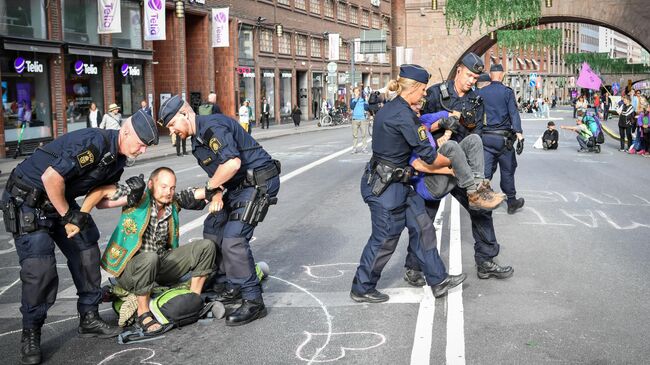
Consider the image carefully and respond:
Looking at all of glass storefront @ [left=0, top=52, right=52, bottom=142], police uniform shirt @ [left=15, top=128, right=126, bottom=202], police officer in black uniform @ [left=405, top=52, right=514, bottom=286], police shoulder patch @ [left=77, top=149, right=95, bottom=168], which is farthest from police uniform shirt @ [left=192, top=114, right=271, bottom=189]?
glass storefront @ [left=0, top=52, right=52, bottom=142]

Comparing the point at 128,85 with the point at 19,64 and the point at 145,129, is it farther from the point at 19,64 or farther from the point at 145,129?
the point at 145,129

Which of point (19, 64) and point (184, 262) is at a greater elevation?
point (19, 64)

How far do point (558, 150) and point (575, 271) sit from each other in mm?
17042

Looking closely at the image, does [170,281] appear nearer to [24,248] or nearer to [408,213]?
[24,248]

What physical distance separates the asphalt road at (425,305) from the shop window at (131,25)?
21.9m

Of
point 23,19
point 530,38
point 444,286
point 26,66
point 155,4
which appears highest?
point 530,38

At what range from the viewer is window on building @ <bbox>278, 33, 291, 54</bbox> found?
48.1 meters

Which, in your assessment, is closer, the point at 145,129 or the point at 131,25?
the point at 145,129

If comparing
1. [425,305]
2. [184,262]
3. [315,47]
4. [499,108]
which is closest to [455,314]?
[425,305]

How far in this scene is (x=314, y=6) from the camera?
53812 mm

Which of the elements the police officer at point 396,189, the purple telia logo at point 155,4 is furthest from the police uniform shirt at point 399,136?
the purple telia logo at point 155,4

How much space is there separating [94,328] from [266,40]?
41781 millimetres

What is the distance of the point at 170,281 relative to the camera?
19.9ft

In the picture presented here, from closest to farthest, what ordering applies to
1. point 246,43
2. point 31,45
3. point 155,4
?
point 31,45 < point 155,4 < point 246,43
